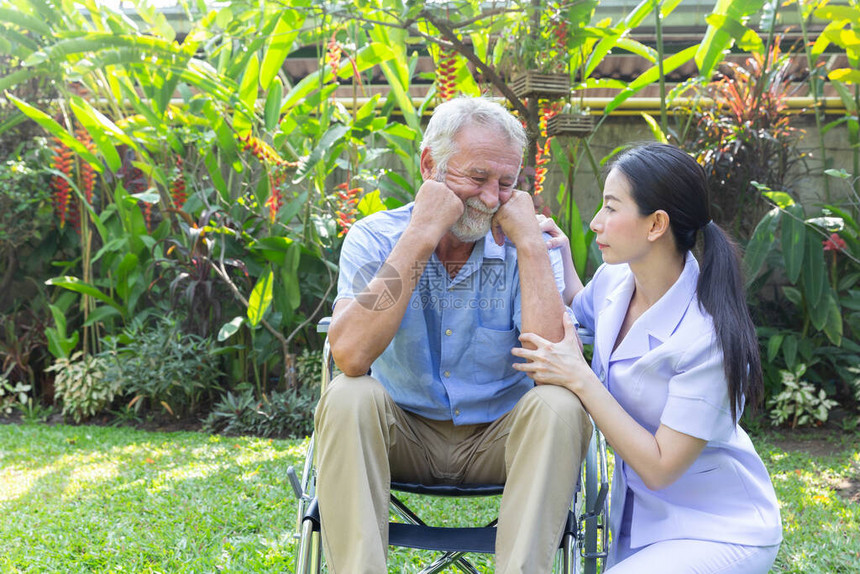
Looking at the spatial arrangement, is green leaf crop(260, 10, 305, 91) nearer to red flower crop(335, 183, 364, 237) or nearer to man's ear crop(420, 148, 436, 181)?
red flower crop(335, 183, 364, 237)

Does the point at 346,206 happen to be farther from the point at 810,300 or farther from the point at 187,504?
the point at 810,300

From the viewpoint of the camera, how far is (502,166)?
1.84 m

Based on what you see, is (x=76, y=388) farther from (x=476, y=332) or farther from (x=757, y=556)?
(x=757, y=556)

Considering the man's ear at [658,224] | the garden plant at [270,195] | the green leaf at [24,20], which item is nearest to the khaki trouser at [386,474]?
the man's ear at [658,224]

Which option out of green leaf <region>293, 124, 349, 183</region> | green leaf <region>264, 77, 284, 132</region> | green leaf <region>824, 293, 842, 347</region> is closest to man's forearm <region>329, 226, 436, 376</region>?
green leaf <region>293, 124, 349, 183</region>

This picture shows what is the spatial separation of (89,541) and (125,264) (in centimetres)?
216

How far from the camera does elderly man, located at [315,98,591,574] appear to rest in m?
1.46

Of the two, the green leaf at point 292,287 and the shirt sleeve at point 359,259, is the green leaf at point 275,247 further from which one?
the shirt sleeve at point 359,259

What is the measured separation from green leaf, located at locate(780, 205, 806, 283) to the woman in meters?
2.48

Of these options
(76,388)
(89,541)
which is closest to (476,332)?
(89,541)

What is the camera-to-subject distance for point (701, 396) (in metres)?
1.46

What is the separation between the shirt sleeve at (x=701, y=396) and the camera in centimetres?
146

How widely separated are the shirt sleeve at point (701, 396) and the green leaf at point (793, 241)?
2635mm

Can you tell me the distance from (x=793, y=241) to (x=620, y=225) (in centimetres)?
267
